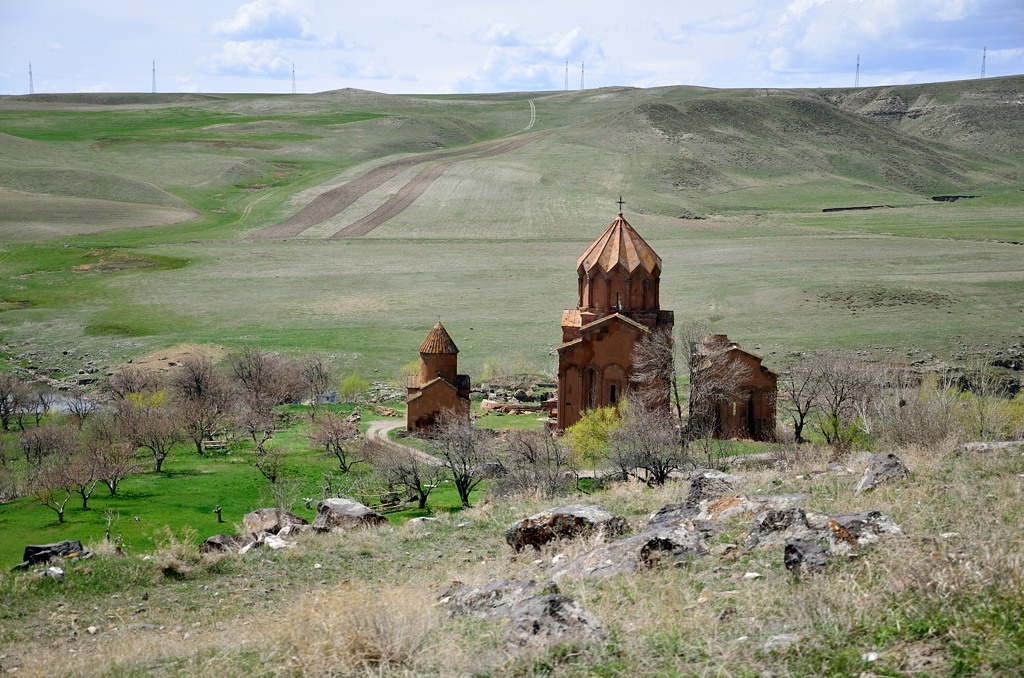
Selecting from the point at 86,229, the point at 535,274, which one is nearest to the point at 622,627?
the point at 535,274

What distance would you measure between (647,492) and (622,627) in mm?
9509

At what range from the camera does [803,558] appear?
9336 millimetres

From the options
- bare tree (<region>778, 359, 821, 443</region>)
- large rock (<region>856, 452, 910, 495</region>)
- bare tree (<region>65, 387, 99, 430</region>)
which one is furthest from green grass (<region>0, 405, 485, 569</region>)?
large rock (<region>856, 452, 910, 495</region>)

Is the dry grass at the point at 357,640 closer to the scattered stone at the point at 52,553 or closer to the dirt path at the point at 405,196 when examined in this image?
the scattered stone at the point at 52,553

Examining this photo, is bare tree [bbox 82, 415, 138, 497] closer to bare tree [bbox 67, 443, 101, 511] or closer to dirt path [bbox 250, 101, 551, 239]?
bare tree [bbox 67, 443, 101, 511]

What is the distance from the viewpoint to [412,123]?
495 ft

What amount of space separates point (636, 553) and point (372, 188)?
3917 inches

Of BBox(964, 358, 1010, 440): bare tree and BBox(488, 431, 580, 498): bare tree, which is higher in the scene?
BBox(964, 358, 1010, 440): bare tree

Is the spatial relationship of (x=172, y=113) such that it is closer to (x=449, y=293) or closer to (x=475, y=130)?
(x=475, y=130)

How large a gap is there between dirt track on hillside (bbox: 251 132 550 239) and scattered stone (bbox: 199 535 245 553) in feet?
233

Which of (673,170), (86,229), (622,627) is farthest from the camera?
(673,170)

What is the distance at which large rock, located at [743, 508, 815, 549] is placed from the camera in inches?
413

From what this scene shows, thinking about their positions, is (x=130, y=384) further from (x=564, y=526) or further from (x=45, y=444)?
(x=564, y=526)

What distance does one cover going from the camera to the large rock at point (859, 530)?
30.8ft
